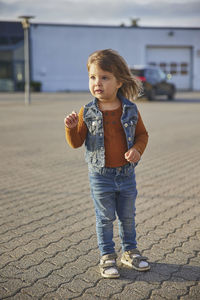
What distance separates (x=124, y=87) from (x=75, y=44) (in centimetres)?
3401

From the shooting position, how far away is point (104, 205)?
115 inches

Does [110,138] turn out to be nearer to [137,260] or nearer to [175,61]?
[137,260]

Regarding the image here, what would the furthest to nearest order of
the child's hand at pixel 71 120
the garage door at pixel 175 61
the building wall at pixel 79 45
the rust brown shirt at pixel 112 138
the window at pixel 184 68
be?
the window at pixel 184 68 < the garage door at pixel 175 61 < the building wall at pixel 79 45 < the rust brown shirt at pixel 112 138 < the child's hand at pixel 71 120

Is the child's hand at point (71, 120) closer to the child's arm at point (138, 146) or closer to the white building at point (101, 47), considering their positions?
the child's arm at point (138, 146)

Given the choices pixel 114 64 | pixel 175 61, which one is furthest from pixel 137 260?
pixel 175 61

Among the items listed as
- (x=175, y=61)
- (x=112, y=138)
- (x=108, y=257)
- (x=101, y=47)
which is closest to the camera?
(x=112, y=138)

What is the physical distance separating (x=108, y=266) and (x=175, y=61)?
122 feet

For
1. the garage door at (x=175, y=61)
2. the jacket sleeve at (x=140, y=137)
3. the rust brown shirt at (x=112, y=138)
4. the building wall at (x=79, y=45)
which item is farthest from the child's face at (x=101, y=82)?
the garage door at (x=175, y=61)

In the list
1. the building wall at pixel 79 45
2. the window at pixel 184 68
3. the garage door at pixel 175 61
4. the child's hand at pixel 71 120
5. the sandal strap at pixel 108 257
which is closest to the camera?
the child's hand at pixel 71 120

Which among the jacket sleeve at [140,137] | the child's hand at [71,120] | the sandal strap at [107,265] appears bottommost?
the sandal strap at [107,265]

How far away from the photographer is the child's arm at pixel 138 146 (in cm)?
279

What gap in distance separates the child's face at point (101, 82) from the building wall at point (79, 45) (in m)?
33.8

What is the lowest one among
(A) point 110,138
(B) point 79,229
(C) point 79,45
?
(B) point 79,229

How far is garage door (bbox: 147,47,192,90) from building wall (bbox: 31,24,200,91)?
9.7 inches
